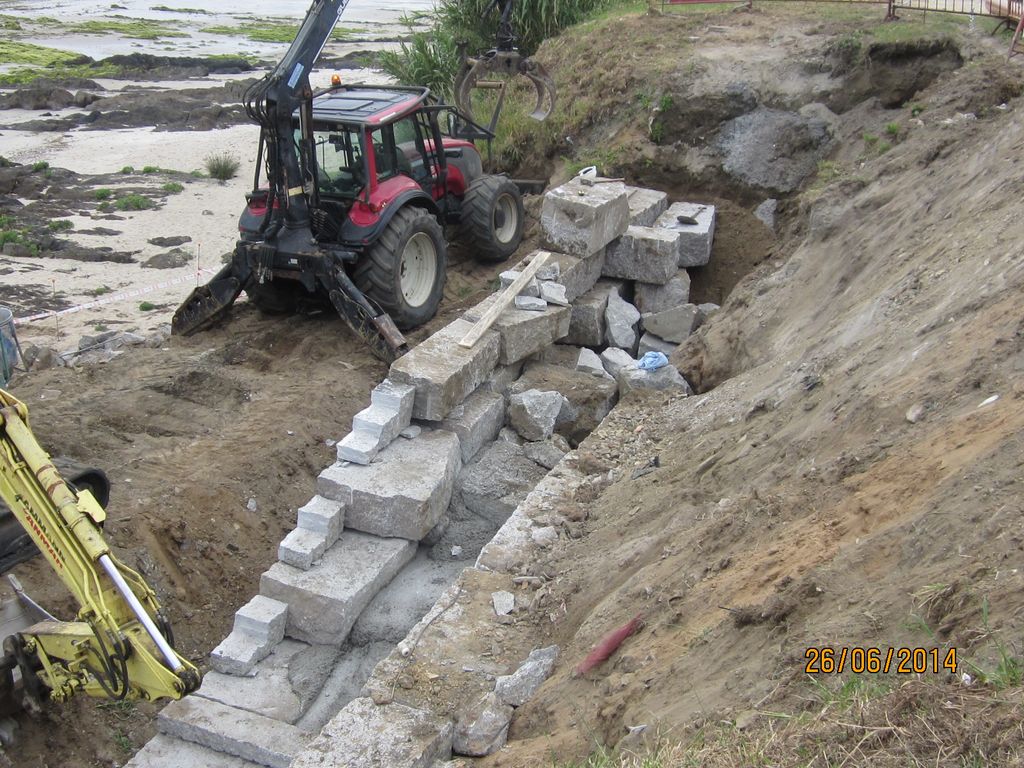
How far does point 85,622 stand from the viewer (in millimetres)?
4852

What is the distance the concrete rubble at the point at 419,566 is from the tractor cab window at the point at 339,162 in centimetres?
207

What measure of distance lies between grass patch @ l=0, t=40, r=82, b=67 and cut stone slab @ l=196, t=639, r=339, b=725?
3250 cm

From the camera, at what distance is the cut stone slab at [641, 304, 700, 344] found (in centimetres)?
993

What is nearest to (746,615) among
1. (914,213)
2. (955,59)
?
(914,213)

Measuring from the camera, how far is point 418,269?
1026cm

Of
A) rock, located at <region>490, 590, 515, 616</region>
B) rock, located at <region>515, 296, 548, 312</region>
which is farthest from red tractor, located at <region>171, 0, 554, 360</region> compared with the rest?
rock, located at <region>490, 590, 515, 616</region>

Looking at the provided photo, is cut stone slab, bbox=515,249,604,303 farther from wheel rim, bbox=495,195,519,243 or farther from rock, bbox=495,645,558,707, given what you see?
rock, bbox=495,645,558,707

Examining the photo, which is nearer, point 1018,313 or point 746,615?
point 746,615

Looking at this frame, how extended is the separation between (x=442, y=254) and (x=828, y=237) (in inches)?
149

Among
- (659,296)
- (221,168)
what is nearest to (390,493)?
(659,296)

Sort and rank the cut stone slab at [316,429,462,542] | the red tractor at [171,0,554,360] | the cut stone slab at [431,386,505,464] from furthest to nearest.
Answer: the red tractor at [171,0,554,360] < the cut stone slab at [431,386,505,464] < the cut stone slab at [316,429,462,542]

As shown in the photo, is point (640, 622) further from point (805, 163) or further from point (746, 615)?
point (805, 163)

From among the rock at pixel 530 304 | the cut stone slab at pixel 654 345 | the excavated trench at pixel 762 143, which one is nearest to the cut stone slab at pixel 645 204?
the excavated trench at pixel 762 143
